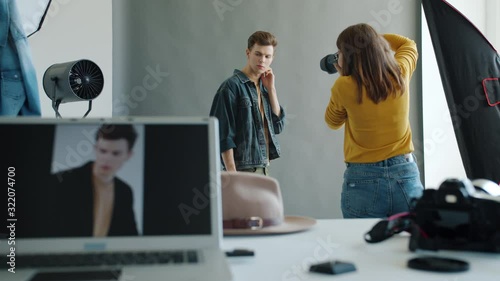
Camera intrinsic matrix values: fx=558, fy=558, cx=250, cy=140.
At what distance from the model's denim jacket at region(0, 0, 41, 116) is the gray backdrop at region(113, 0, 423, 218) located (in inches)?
52.5

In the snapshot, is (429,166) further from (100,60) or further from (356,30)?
(100,60)

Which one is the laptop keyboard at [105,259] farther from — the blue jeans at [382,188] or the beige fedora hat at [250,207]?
the blue jeans at [382,188]

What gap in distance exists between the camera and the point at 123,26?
3436 mm

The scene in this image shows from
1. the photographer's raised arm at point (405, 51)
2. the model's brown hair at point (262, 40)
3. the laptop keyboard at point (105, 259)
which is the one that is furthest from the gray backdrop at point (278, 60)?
the laptop keyboard at point (105, 259)

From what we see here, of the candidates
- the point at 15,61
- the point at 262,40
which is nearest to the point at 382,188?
the point at 262,40

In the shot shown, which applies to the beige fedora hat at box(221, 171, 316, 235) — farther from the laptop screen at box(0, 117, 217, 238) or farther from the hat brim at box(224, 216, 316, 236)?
the laptop screen at box(0, 117, 217, 238)

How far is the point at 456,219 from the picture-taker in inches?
43.0

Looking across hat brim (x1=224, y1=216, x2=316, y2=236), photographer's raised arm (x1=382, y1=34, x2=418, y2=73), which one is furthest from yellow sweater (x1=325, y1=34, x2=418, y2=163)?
hat brim (x1=224, y1=216, x2=316, y2=236)

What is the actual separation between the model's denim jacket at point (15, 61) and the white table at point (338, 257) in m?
1.12

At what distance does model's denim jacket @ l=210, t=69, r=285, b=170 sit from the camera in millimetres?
2729

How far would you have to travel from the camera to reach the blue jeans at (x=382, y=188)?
2.00m

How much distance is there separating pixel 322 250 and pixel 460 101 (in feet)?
4.82

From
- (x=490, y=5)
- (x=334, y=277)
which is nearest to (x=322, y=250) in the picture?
(x=334, y=277)

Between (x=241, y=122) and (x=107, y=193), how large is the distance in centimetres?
180
